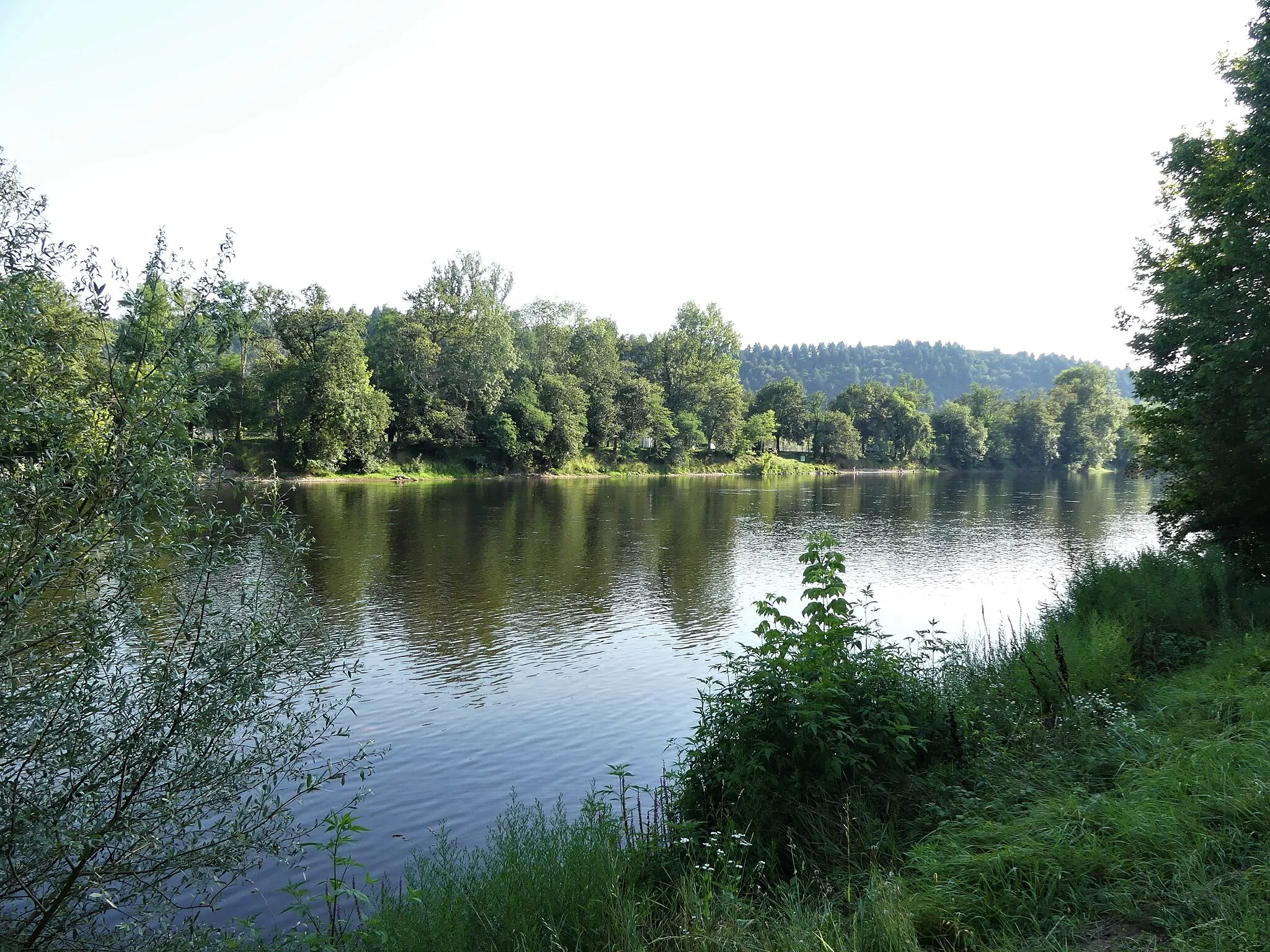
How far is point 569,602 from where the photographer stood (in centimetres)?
2311

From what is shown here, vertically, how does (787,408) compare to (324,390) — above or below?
above

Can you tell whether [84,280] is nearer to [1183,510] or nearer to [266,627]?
[266,627]

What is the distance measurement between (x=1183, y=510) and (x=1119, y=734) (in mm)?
10638

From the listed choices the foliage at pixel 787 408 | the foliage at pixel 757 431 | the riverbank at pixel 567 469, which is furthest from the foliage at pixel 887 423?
the foliage at pixel 757 431

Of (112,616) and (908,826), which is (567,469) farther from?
(112,616)

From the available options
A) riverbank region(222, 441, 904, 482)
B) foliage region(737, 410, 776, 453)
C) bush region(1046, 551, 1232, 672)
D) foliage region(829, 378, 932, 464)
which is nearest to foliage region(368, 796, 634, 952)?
bush region(1046, 551, 1232, 672)

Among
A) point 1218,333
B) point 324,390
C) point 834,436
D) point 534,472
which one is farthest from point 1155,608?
point 834,436

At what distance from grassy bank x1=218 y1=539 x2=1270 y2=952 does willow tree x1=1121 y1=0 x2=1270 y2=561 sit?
4.05m

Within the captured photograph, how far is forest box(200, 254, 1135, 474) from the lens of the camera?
67875 millimetres

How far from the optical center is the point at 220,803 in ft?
19.8

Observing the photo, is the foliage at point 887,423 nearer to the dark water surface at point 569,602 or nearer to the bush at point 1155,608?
the dark water surface at point 569,602

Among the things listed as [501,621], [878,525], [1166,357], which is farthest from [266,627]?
[878,525]

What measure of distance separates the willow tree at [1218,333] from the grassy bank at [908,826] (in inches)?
160

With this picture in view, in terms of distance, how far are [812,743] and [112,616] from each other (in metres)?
6.43
